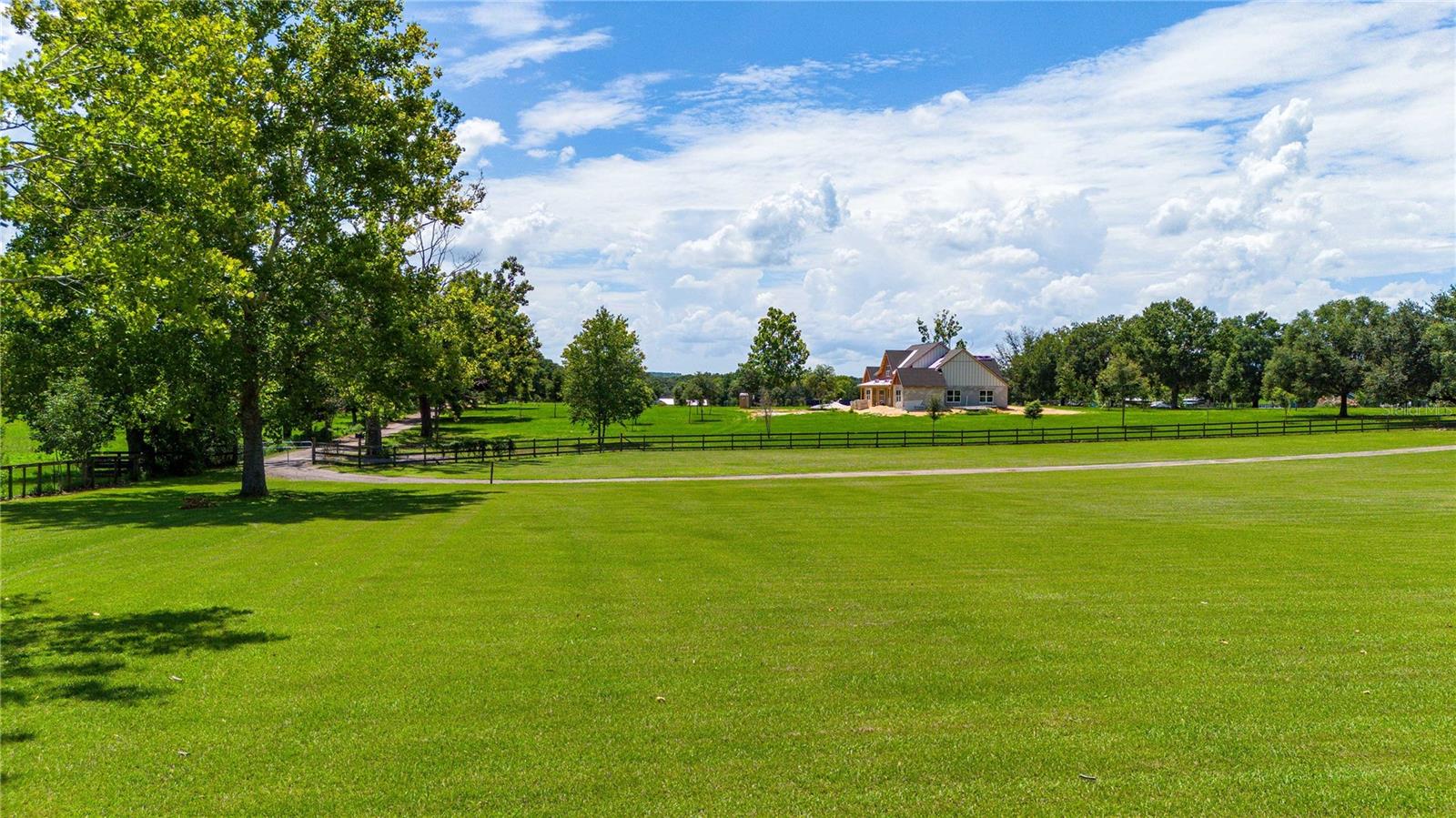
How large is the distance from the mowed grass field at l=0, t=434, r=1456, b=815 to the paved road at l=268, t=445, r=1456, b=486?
1750cm

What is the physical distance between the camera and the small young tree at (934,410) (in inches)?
2872

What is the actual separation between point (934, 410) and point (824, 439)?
14.7 meters

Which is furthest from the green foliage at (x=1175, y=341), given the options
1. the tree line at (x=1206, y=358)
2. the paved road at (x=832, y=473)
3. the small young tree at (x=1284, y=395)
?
the paved road at (x=832, y=473)

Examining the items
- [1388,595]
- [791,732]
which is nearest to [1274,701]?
[791,732]

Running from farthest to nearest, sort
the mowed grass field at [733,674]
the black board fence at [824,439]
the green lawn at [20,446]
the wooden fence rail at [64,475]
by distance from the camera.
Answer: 1. the black board fence at [824,439]
2. the green lawn at [20,446]
3. the wooden fence rail at [64,475]
4. the mowed grass field at [733,674]

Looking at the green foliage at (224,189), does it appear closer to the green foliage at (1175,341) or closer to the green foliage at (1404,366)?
the green foliage at (1404,366)

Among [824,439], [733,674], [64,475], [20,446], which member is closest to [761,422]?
[824,439]

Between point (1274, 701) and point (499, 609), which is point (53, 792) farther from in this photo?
point (1274, 701)

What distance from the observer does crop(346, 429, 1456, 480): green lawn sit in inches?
1613

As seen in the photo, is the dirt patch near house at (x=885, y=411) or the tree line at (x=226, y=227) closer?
the tree line at (x=226, y=227)

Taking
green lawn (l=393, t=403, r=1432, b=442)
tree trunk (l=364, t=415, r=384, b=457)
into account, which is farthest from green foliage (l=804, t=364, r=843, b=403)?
tree trunk (l=364, t=415, r=384, b=457)

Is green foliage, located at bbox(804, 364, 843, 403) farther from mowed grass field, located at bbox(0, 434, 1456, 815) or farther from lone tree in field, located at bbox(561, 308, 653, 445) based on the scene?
mowed grass field, located at bbox(0, 434, 1456, 815)

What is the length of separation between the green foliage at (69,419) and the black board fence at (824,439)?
44.6 ft

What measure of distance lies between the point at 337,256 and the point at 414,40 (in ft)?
29.5
